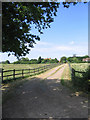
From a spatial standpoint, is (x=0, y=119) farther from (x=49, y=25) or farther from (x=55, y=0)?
(x=49, y=25)

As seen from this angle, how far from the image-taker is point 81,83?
21.0ft

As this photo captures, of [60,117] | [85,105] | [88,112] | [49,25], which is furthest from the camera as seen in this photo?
[49,25]

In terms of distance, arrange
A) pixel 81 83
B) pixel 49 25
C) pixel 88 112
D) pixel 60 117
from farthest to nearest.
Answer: pixel 49 25
pixel 81 83
pixel 88 112
pixel 60 117

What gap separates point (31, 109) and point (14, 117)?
738 mm

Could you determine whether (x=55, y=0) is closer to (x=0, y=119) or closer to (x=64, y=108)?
(x=64, y=108)

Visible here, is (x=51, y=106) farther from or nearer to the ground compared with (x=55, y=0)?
nearer to the ground

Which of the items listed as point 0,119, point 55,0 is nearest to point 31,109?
point 0,119

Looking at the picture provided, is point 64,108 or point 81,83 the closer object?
point 64,108

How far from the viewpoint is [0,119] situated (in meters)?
3.17

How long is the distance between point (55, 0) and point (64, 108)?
5649 millimetres

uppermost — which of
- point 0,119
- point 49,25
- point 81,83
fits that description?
point 49,25

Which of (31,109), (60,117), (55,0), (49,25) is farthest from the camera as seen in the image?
(49,25)

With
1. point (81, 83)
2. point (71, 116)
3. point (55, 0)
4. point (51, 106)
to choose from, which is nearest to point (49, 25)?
point (55, 0)

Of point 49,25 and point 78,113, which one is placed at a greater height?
point 49,25
